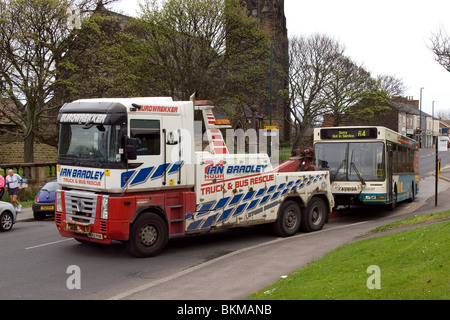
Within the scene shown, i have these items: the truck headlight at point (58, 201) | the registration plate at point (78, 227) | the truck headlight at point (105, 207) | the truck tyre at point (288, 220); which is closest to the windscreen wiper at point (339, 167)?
the truck tyre at point (288, 220)

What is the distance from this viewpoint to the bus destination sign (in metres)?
16.2

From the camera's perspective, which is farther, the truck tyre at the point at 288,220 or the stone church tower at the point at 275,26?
the stone church tower at the point at 275,26

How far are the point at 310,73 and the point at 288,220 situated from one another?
4144 centimetres

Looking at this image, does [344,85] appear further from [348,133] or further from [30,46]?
[348,133]

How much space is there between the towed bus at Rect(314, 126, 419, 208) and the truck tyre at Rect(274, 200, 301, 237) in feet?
11.1

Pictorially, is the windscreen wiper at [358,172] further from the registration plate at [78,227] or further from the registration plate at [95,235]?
the registration plate at [78,227]

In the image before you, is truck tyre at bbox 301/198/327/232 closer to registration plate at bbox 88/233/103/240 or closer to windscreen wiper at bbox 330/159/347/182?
windscreen wiper at bbox 330/159/347/182

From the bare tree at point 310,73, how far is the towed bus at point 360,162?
35.4m

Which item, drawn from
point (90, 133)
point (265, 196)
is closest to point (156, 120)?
point (90, 133)

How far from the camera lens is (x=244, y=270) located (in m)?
8.83

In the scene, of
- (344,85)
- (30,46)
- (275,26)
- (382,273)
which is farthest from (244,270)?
(275,26)

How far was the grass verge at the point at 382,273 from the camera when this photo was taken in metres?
5.84

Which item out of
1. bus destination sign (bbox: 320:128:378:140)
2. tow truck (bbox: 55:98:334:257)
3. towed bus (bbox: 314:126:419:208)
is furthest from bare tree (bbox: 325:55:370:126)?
tow truck (bbox: 55:98:334:257)

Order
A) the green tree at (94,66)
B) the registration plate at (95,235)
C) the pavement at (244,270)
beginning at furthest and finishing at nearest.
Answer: the green tree at (94,66) → the registration plate at (95,235) → the pavement at (244,270)
